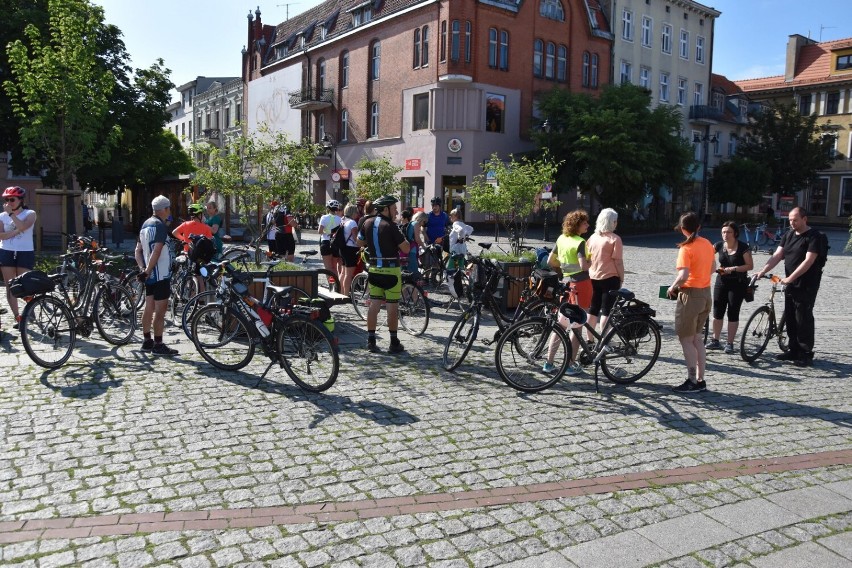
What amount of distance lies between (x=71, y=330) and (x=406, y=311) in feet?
14.0

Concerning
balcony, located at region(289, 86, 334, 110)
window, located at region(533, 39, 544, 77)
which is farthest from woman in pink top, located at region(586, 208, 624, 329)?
balcony, located at region(289, 86, 334, 110)

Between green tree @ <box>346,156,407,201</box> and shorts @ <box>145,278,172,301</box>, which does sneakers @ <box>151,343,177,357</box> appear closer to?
shorts @ <box>145,278,172,301</box>

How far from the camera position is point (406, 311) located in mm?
10172

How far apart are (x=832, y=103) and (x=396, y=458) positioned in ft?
212

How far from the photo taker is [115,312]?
9.01 m

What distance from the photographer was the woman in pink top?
7.83 meters

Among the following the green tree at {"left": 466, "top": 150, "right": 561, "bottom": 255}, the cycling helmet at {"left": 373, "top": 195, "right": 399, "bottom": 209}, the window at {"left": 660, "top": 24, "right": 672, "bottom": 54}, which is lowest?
the cycling helmet at {"left": 373, "top": 195, "right": 399, "bottom": 209}

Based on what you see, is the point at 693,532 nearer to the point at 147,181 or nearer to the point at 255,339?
the point at 255,339

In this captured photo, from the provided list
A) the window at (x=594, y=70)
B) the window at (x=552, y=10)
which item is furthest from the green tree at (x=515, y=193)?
the window at (x=594, y=70)

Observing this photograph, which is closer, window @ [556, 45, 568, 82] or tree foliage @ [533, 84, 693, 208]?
→ tree foliage @ [533, 84, 693, 208]

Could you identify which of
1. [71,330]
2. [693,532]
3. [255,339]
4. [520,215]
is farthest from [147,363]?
[520,215]

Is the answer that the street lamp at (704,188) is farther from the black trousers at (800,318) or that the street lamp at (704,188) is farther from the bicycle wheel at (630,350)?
the bicycle wheel at (630,350)

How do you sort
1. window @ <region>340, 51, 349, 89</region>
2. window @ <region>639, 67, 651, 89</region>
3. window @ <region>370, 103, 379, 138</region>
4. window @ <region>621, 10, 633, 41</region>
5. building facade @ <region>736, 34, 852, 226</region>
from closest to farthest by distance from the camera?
window @ <region>370, 103, 379, 138</region>, window @ <region>340, 51, 349, 89</region>, window @ <region>621, 10, 633, 41</region>, window @ <region>639, 67, 651, 89</region>, building facade @ <region>736, 34, 852, 226</region>

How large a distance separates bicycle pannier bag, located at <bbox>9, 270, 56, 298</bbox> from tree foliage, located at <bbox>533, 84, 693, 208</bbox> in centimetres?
2926
